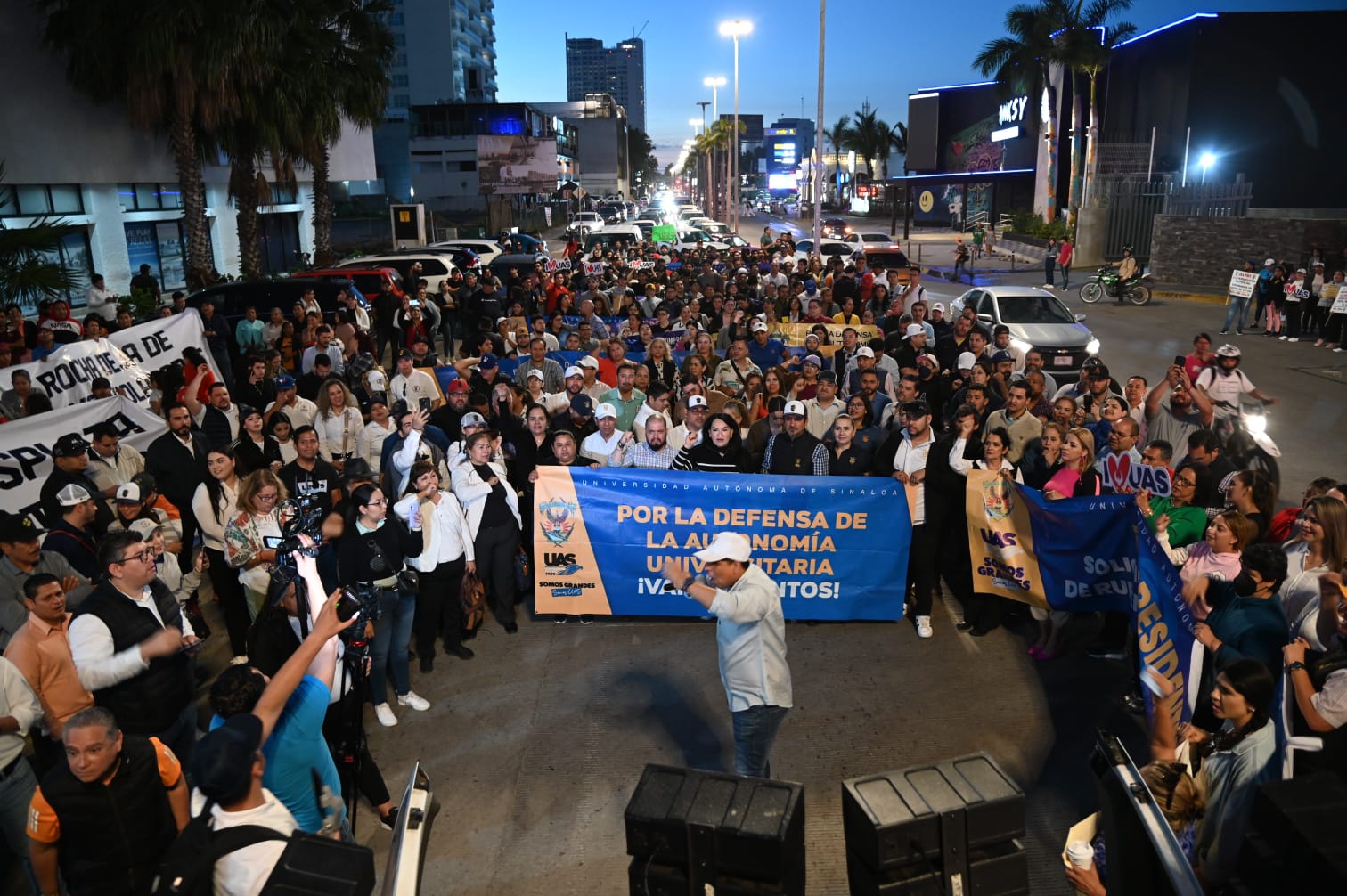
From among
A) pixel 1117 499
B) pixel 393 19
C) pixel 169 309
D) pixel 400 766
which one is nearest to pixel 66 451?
pixel 400 766

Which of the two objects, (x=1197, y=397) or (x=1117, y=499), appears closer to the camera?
(x=1117, y=499)

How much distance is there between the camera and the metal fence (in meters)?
33.2

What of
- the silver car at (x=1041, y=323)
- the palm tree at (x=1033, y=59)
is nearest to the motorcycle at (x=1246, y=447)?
the silver car at (x=1041, y=323)

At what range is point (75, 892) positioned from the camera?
4094 millimetres

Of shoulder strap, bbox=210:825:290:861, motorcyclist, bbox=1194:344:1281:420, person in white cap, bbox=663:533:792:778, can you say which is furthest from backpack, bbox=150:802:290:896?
motorcyclist, bbox=1194:344:1281:420

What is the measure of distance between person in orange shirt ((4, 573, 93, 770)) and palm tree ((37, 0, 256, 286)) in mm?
19332

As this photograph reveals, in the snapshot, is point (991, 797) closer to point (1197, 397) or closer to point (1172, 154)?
A: point (1197, 397)

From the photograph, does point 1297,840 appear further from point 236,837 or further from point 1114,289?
point 1114,289

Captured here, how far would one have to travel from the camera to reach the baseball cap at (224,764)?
331cm

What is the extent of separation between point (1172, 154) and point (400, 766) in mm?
46907

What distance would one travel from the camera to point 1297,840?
2.47 meters

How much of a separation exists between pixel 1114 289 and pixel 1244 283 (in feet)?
22.7

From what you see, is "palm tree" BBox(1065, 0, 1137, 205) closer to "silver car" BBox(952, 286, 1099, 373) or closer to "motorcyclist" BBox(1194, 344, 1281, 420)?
"silver car" BBox(952, 286, 1099, 373)

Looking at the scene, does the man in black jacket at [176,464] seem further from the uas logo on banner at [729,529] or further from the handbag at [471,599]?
the uas logo on banner at [729,529]
